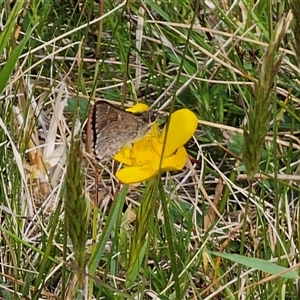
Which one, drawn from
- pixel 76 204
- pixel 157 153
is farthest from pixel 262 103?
pixel 157 153

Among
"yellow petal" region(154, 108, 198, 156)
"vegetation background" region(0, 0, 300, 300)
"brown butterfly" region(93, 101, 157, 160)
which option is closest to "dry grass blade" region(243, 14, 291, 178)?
"vegetation background" region(0, 0, 300, 300)

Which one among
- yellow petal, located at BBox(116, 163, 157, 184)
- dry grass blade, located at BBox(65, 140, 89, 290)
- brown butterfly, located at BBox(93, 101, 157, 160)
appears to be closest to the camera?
dry grass blade, located at BBox(65, 140, 89, 290)

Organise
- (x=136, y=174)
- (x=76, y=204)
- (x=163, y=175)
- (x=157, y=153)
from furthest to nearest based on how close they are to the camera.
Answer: (x=163, y=175)
(x=157, y=153)
(x=136, y=174)
(x=76, y=204)

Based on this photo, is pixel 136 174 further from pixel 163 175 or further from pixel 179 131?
pixel 163 175

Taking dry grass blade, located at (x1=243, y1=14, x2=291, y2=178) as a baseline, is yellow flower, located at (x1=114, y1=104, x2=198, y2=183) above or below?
below

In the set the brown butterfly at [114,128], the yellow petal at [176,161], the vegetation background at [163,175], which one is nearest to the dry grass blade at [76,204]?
the vegetation background at [163,175]

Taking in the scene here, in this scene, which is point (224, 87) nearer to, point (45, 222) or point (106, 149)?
point (45, 222)

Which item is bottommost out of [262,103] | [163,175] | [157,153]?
[163,175]

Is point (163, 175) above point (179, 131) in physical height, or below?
below

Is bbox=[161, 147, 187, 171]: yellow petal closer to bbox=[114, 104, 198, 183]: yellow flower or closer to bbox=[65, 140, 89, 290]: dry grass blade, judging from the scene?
bbox=[114, 104, 198, 183]: yellow flower
